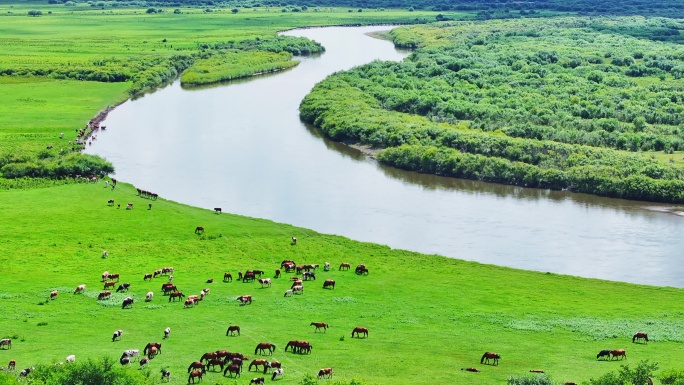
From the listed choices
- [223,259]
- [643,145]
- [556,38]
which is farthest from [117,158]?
[556,38]

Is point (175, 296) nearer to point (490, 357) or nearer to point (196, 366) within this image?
point (196, 366)

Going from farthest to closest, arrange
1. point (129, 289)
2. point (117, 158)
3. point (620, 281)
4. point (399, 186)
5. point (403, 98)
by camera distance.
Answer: point (403, 98) → point (117, 158) → point (399, 186) → point (620, 281) → point (129, 289)

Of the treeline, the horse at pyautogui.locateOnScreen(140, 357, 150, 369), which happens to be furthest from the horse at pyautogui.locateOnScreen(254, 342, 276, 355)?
the treeline

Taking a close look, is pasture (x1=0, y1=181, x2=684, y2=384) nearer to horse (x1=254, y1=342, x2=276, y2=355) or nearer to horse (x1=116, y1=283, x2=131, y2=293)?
horse (x1=254, y1=342, x2=276, y2=355)

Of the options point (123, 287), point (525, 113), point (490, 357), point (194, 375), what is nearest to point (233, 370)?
point (194, 375)

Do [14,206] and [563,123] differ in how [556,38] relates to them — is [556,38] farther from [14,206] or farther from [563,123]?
[14,206]

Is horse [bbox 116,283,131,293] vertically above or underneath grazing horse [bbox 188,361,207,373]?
underneath

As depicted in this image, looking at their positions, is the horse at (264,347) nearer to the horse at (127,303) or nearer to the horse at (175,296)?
the horse at (175,296)
